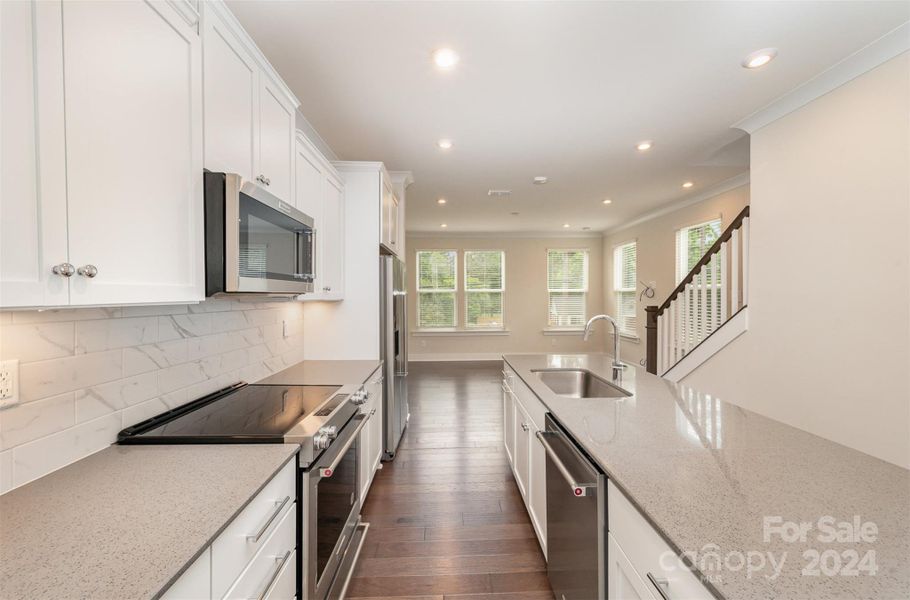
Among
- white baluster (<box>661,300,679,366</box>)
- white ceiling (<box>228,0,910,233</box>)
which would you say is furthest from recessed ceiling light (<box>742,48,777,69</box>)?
white baluster (<box>661,300,679,366</box>)

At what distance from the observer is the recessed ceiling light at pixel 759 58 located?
193 centimetres

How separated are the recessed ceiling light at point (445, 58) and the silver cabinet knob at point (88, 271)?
5.68ft

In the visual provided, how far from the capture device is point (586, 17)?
167 centimetres

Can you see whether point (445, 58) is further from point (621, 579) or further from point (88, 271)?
point (621, 579)

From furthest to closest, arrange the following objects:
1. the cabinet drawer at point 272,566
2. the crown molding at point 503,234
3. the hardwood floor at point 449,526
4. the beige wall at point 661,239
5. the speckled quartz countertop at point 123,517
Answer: the crown molding at point 503,234, the beige wall at point 661,239, the hardwood floor at point 449,526, the cabinet drawer at point 272,566, the speckled quartz countertop at point 123,517

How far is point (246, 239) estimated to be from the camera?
1.33 m

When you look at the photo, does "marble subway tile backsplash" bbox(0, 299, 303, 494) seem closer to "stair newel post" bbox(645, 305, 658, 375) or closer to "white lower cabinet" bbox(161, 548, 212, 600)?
"white lower cabinet" bbox(161, 548, 212, 600)

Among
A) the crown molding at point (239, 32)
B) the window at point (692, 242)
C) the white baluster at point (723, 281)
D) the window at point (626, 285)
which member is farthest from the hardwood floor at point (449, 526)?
the window at point (626, 285)

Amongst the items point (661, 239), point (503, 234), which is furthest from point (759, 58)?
point (503, 234)

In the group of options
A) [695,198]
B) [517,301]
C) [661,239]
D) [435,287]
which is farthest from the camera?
[517,301]

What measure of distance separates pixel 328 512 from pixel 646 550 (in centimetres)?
118

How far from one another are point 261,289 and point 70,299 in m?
0.64

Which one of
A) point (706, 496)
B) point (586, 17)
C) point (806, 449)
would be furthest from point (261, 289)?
point (806, 449)

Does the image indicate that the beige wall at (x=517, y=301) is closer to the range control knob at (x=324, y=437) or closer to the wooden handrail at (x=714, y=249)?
the wooden handrail at (x=714, y=249)
